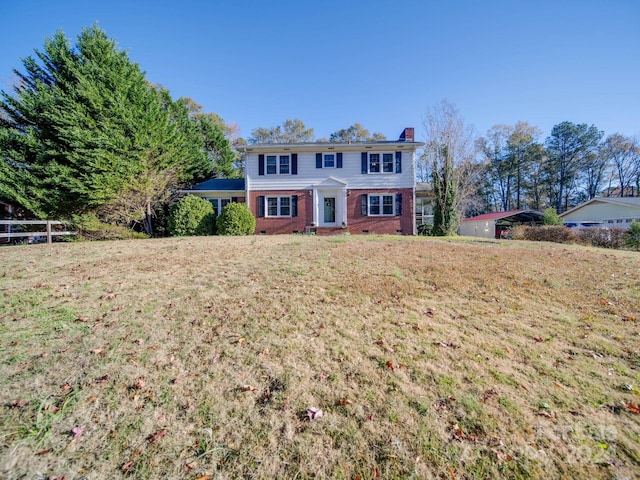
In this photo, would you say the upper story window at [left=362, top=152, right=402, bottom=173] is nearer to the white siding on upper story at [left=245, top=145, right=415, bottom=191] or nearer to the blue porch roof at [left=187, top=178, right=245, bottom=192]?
the white siding on upper story at [left=245, top=145, right=415, bottom=191]

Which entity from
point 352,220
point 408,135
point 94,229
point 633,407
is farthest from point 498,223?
point 94,229

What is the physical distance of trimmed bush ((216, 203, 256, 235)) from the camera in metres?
14.3

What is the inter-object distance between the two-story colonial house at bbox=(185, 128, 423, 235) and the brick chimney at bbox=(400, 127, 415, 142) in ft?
3.38

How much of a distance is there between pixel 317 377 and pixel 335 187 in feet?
49.2

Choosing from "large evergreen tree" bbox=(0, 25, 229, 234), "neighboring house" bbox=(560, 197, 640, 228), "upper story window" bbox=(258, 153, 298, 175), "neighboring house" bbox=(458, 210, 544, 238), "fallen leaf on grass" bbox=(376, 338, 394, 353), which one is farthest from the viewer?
"neighboring house" bbox=(458, 210, 544, 238)

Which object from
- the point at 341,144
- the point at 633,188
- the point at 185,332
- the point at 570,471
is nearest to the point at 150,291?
the point at 185,332

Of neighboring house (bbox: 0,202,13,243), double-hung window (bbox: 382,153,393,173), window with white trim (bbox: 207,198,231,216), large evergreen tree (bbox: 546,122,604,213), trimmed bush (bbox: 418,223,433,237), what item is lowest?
trimmed bush (bbox: 418,223,433,237)

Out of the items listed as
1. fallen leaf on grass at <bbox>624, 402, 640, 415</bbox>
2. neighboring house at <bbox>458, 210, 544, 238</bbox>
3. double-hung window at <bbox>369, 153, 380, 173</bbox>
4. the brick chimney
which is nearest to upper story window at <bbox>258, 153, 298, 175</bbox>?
double-hung window at <bbox>369, 153, 380, 173</bbox>

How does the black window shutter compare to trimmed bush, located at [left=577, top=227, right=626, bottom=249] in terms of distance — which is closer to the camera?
trimmed bush, located at [left=577, top=227, right=626, bottom=249]

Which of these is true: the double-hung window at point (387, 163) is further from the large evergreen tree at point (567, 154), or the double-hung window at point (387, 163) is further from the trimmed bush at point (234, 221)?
the large evergreen tree at point (567, 154)

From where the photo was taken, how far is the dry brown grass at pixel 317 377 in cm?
214

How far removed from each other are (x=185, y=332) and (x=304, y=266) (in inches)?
125

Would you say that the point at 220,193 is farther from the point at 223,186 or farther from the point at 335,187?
the point at 335,187

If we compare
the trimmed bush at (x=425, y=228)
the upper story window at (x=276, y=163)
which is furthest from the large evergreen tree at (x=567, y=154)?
the upper story window at (x=276, y=163)
